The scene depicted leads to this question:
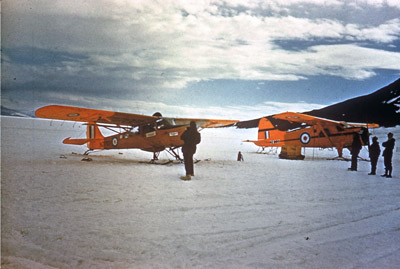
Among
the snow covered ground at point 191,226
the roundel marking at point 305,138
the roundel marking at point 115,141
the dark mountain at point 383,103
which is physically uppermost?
the dark mountain at point 383,103

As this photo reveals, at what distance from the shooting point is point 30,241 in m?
1.93

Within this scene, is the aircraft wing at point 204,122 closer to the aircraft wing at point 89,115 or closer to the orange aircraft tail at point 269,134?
the aircraft wing at point 89,115

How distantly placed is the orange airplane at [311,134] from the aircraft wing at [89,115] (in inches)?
189

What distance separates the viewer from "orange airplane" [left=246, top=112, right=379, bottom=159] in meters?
10.0

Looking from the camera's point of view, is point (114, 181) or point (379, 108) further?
point (379, 108)

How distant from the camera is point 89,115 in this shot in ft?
22.6

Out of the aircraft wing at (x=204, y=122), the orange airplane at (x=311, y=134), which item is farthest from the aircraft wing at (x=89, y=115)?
the orange airplane at (x=311, y=134)

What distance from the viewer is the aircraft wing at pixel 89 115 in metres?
5.86

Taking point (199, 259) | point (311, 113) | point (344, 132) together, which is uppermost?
point (311, 113)

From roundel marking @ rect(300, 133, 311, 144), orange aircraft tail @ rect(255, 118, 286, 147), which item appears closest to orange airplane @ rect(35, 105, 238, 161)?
roundel marking @ rect(300, 133, 311, 144)

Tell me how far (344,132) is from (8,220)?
1122cm

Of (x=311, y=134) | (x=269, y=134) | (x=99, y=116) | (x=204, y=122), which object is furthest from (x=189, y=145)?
(x=269, y=134)

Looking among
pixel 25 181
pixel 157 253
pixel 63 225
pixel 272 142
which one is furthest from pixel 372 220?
pixel 272 142

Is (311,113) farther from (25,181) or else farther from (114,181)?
(25,181)
